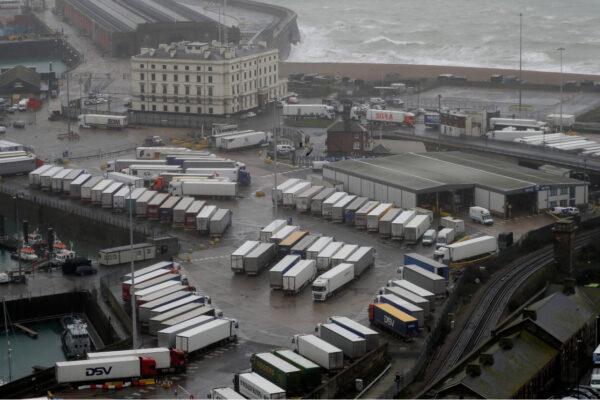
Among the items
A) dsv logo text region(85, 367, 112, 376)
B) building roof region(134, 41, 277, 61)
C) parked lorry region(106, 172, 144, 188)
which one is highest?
building roof region(134, 41, 277, 61)

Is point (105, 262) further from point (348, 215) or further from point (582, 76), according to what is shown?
point (582, 76)

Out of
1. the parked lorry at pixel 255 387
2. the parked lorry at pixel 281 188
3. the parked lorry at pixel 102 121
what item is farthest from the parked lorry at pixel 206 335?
the parked lorry at pixel 102 121

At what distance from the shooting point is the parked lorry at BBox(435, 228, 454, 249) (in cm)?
3862

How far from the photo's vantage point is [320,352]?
29.0 m

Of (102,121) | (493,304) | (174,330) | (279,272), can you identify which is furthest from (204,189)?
(174,330)

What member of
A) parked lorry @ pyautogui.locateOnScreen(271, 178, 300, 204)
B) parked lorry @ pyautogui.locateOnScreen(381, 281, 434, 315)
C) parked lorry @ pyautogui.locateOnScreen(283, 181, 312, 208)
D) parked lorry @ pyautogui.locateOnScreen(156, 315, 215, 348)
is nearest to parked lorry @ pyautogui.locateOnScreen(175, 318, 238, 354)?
parked lorry @ pyautogui.locateOnScreen(156, 315, 215, 348)

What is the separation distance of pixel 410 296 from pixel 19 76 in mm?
37252

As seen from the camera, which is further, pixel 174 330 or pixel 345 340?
pixel 174 330

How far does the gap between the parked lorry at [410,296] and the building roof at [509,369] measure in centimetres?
391

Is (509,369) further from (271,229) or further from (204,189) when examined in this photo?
(204,189)

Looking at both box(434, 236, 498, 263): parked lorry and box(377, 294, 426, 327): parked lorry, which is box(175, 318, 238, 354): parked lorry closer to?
box(377, 294, 426, 327): parked lorry

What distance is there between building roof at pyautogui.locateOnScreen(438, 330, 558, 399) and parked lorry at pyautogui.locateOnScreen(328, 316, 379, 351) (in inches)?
116

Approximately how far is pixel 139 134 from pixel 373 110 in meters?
9.60

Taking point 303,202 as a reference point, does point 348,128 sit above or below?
above
